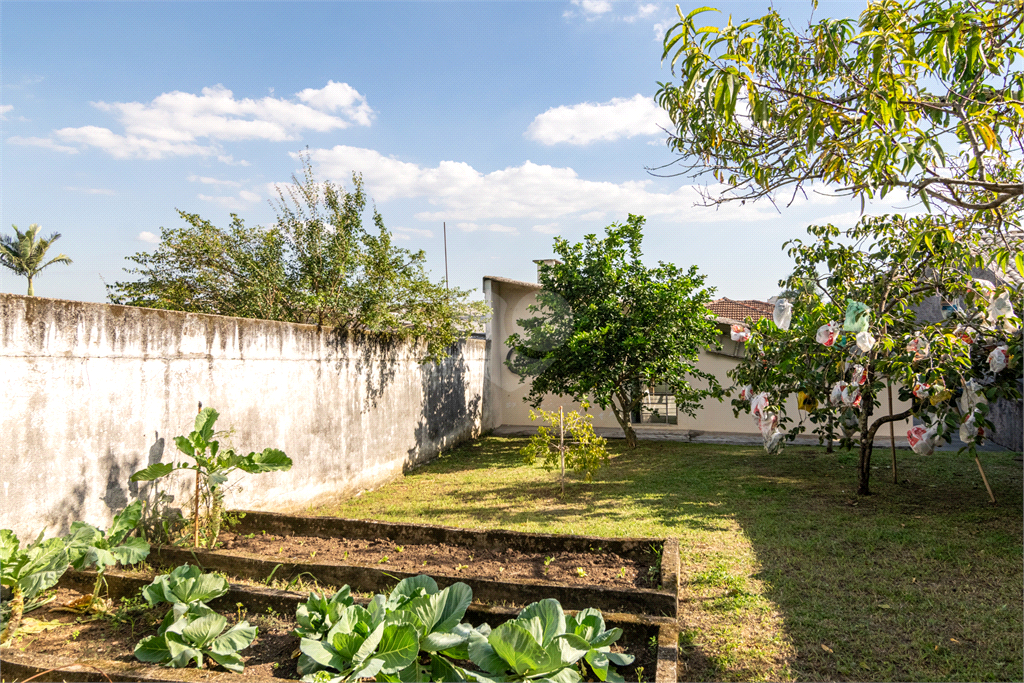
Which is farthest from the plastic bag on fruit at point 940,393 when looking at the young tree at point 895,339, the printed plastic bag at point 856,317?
the printed plastic bag at point 856,317

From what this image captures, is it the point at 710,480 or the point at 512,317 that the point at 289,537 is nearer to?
the point at 710,480

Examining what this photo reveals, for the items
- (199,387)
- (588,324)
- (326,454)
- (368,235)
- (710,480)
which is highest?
(368,235)

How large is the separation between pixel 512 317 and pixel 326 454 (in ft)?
28.8

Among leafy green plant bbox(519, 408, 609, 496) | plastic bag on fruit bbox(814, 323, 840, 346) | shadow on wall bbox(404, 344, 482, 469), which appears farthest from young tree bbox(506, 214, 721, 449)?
plastic bag on fruit bbox(814, 323, 840, 346)

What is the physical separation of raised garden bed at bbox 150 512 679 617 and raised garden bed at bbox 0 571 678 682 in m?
0.26

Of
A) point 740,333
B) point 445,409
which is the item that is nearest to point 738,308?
point 445,409

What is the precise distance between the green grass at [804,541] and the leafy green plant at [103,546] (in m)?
2.75

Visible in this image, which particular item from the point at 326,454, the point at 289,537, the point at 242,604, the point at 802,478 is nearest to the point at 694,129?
the point at 242,604

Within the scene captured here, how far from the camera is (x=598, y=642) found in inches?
123

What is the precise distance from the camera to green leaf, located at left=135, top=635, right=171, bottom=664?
10.5 ft

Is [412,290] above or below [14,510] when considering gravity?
above

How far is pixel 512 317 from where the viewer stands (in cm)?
1541

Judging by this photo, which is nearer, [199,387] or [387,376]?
[199,387]

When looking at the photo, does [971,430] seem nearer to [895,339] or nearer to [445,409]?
[895,339]
